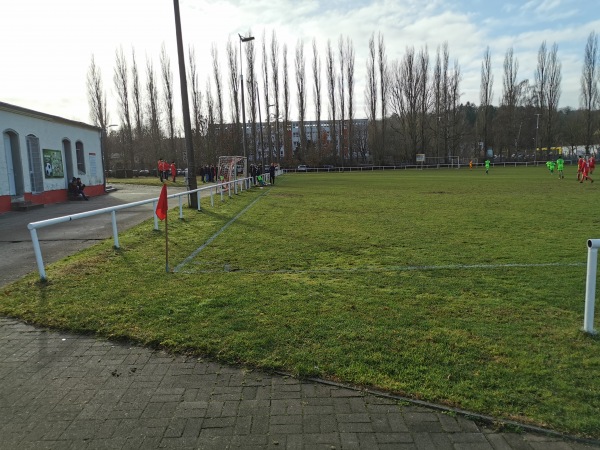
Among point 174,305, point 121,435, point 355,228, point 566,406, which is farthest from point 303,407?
point 355,228

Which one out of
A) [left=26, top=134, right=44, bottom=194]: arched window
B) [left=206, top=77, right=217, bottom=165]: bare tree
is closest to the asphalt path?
[left=26, top=134, right=44, bottom=194]: arched window

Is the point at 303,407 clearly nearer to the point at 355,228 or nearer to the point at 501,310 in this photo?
the point at 501,310

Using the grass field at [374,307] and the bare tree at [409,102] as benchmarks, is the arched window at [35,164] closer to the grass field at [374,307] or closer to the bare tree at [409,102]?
the grass field at [374,307]

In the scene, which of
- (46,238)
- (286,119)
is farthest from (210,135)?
(46,238)

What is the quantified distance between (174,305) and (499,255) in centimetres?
586

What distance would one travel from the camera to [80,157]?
24750 millimetres

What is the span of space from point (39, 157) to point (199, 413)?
21185mm

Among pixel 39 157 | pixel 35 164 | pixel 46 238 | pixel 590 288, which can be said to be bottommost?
pixel 46 238

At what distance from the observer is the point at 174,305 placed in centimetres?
530

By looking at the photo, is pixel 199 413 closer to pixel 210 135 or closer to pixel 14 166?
pixel 14 166

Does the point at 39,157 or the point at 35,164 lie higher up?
the point at 39,157

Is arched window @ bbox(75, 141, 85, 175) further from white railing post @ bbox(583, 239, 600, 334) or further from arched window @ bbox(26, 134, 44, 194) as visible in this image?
white railing post @ bbox(583, 239, 600, 334)

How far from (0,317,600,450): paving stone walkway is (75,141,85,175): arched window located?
23.3 metres

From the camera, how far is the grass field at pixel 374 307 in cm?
340
